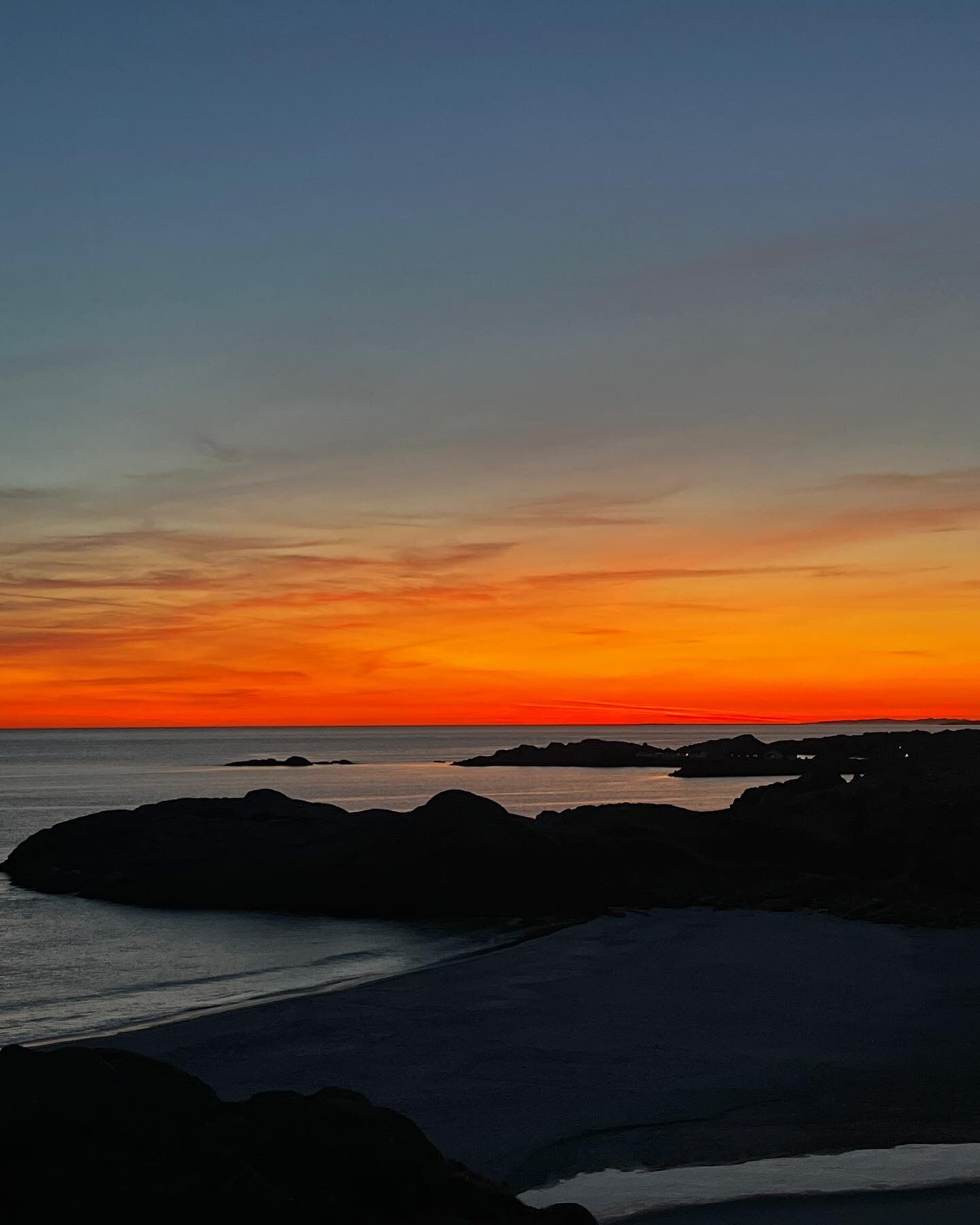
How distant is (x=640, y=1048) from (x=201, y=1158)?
9740 millimetres

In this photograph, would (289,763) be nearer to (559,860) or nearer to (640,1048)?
(559,860)

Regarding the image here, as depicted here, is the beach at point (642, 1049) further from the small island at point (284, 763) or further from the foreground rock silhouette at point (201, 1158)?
the small island at point (284, 763)

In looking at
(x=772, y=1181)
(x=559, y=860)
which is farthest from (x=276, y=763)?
(x=772, y=1181)

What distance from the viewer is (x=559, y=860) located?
31047mm

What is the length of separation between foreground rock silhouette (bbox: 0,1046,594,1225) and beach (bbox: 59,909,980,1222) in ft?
12.7

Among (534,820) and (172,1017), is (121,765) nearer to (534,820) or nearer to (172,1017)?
(534,820)

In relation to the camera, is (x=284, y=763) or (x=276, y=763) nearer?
(x=284, y=763)

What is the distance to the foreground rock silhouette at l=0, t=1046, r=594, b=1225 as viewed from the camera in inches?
267

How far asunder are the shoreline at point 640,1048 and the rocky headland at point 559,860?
576 cm

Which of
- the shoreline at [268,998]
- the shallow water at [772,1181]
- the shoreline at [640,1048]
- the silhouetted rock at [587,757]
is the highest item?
the silhouetted rock at [587,757]

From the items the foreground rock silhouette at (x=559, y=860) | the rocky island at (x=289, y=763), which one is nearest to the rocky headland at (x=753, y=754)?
the rocky island at (x=289, y=763)

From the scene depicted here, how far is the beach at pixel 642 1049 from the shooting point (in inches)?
480

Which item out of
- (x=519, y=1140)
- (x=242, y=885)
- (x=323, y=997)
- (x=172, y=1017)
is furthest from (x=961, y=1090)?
(x=242, y=885)

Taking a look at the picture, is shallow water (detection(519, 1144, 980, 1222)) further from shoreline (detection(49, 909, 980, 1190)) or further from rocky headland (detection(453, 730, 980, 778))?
rocky headland (detection(453, 730, 980, 778))
